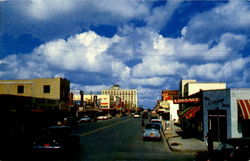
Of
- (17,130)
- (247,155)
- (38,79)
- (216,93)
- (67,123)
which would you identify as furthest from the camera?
(38,79)

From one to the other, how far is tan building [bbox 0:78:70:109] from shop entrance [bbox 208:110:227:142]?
41.1 meters

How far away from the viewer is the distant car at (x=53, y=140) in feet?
51.9

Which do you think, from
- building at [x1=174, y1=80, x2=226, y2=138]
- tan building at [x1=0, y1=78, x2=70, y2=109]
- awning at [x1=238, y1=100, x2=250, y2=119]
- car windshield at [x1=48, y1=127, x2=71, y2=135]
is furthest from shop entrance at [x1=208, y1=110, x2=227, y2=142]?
tan building at [x1=0, y1=78, x2=70, y2=109]

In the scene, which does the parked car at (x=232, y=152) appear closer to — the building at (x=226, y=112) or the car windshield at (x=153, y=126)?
the building at (x=226, y=112)

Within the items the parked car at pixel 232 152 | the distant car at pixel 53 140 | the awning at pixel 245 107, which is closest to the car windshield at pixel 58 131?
the distant car at pixel 53 140

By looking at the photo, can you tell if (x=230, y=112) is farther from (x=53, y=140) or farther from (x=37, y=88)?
(x=37, y=88)

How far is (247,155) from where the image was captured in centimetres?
996

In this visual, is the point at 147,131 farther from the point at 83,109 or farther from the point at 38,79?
the point at 83,109

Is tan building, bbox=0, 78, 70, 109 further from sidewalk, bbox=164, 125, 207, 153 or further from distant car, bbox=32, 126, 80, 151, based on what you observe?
distant car, bbox=32, 126, 80, 151

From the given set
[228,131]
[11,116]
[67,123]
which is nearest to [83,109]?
[67,123]

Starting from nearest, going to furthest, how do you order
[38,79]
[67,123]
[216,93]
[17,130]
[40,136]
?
[40,136] → [216,93] → [17,130] → [67,123] → [38,79]

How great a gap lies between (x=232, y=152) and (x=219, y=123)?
44.2 ft

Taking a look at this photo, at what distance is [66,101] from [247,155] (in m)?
57.8

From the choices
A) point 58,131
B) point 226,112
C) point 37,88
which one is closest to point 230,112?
point 226,112
